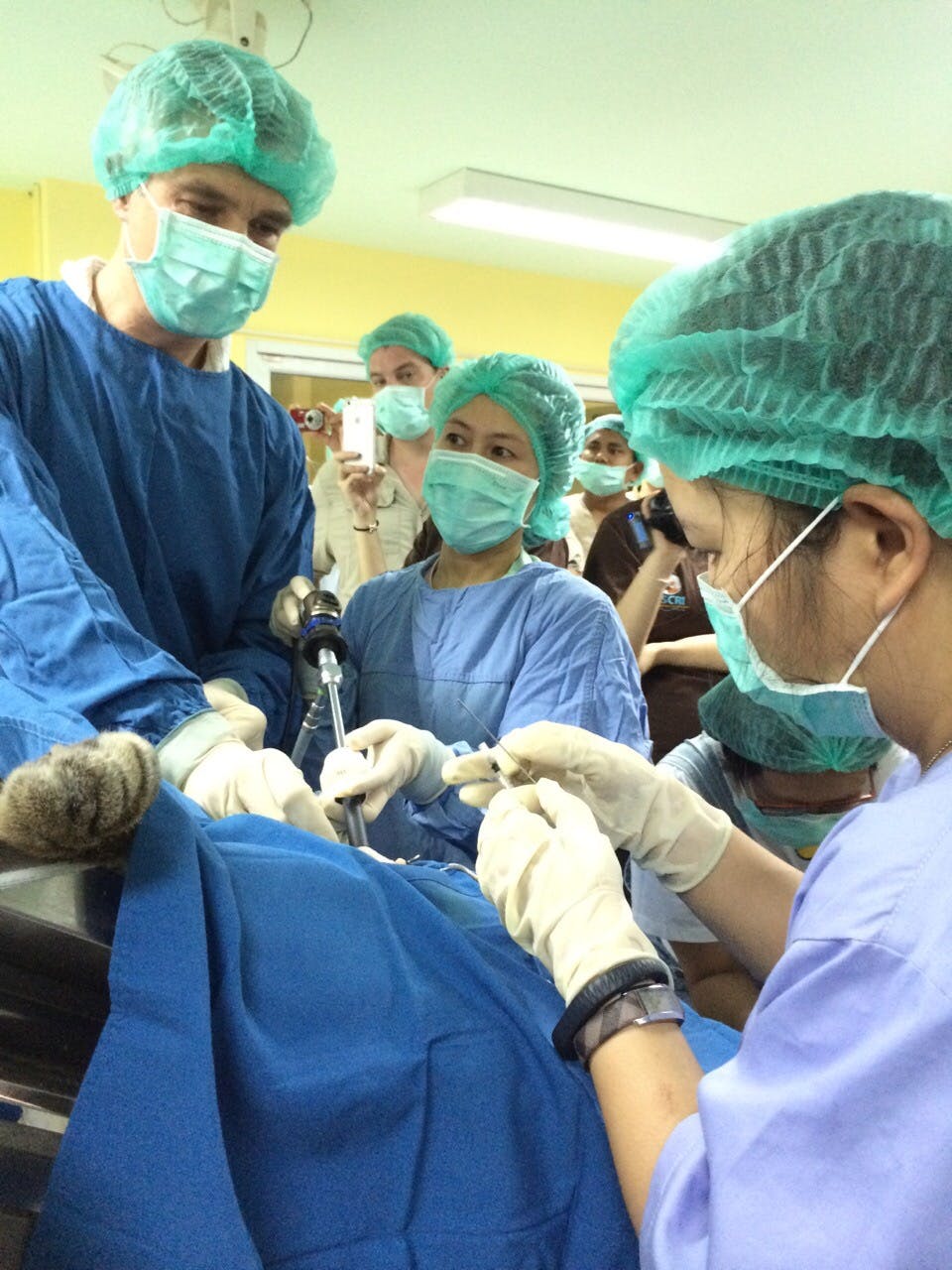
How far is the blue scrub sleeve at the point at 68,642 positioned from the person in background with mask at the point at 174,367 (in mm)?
26

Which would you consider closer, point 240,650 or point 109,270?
point 109,270

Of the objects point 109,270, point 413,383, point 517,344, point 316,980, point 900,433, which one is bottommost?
point 517,344

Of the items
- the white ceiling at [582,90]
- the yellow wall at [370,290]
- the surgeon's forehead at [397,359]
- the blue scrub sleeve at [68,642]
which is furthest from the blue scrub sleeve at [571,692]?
the yellow wall at [370,290]

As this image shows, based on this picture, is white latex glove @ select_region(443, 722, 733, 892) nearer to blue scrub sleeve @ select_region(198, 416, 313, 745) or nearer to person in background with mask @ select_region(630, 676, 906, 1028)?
person in background with mask @ select_region(630, 676, 906, 1028)

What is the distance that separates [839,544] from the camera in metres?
0.79

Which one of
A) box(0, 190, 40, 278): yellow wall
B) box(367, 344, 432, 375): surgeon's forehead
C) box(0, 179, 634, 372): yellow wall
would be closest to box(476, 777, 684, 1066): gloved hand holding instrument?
box(367, 344, 432, 375): surgeon's forehead

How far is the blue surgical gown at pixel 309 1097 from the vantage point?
583mm

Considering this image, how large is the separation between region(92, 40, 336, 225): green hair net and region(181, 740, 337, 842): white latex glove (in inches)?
33.2

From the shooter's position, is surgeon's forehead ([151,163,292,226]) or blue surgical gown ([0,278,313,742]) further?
surgeon's forehead ([151,163,292,226])

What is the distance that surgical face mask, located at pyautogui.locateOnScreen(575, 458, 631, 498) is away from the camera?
3375 mm

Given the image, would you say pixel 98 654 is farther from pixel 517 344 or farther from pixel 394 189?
pixel 517 344

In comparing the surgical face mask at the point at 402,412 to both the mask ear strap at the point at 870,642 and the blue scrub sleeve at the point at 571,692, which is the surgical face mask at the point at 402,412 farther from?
the mask ear strap at the point at 870,642

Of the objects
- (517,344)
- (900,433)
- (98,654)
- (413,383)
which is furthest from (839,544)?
(517,344)

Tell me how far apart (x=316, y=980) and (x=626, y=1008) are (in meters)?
0.26
